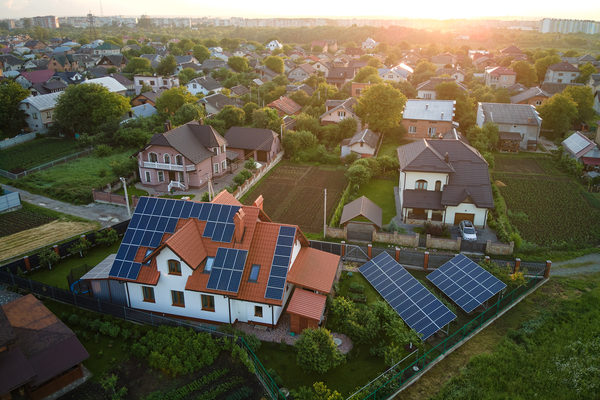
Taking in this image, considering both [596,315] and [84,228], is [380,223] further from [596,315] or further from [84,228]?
[84,228]

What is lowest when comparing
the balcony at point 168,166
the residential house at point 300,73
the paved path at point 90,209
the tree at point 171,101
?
the paved path at point 90,209

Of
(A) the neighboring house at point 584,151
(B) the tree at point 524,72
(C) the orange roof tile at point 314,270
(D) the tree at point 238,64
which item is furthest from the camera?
(D) the tree at point 238,64

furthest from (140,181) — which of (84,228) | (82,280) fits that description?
(82,280)

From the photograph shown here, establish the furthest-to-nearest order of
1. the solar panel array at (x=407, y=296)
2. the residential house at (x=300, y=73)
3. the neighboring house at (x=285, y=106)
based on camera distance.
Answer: the residential house at (x=300, y=73) → the neighboring house at (x=285, y=106) → the solar panel array at (x=407, y=296)

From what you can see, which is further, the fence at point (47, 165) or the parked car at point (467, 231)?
the fence at point (47, 165)

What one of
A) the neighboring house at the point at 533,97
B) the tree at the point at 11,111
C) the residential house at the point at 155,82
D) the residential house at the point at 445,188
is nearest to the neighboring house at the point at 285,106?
the residential house at the point at 155,82

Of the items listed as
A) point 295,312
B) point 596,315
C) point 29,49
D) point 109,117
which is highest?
point 29,49

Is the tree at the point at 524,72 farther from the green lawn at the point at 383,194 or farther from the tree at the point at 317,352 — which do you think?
the tree at the point at 317,352

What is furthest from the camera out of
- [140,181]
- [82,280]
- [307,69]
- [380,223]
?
[307,69]
